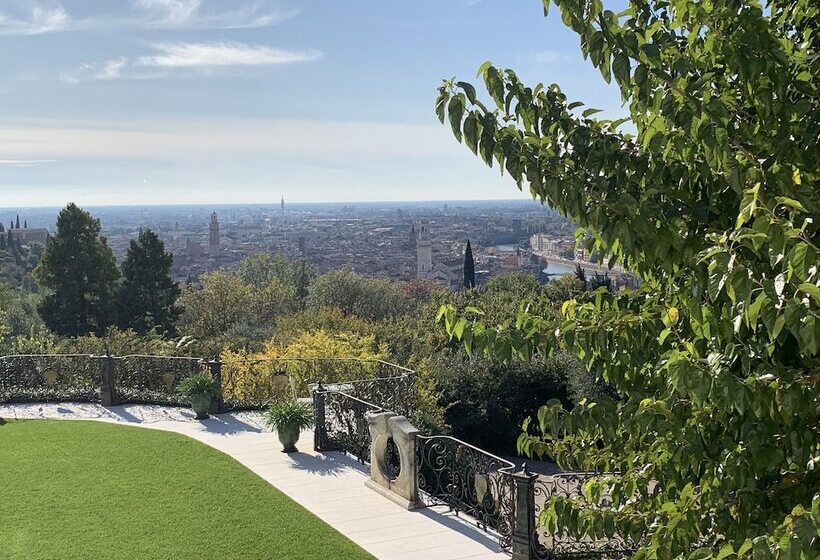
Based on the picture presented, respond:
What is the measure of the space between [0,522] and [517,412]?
44.7 feet

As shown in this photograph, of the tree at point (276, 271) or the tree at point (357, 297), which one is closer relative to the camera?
the tree at point (357, 297)

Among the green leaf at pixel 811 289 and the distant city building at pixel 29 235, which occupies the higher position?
the green leaf at pixel 811 289

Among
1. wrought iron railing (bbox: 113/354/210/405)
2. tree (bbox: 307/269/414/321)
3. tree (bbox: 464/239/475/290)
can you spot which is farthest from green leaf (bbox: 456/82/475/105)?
tree (bbox: 464/239/475/290)

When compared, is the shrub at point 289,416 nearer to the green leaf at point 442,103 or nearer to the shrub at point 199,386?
the shrub at point 199,386

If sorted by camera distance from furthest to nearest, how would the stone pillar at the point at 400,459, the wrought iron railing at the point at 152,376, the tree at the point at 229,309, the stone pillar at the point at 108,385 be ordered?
the tree at the point at 229,309, the wrought iron railing at the point at 152,376, the stone pillar at the point at 108,385, the stone pillar at the point at 400,459

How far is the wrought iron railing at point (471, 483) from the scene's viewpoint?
8.55 meters

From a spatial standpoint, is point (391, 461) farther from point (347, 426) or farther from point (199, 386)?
point (199, 386)

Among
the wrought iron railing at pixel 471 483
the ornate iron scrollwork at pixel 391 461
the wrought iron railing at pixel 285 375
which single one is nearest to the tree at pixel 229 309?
the wrought iron railing at pixel 285 375

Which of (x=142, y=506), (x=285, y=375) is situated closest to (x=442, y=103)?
(x=142, y=506)

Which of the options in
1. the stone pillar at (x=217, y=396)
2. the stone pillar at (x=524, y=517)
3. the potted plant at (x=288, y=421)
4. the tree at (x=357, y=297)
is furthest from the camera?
the tree at (x=357, y=297)

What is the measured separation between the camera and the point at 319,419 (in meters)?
12.5

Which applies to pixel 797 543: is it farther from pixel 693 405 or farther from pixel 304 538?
pixel 304 538

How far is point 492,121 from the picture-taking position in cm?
312

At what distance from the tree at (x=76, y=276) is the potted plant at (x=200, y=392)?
23.6 m
